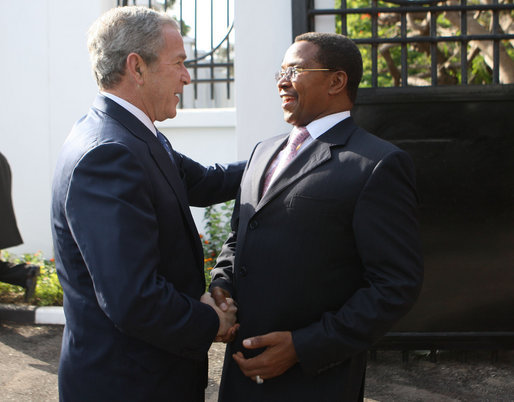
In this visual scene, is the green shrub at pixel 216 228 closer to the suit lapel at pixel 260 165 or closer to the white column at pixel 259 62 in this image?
the white column at pixel 259 62

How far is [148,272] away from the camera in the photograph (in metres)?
1.76

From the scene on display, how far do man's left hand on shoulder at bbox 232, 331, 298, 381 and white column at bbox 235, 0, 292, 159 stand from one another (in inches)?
99.7

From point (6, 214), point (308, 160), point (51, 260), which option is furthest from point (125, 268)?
point (51, 260)

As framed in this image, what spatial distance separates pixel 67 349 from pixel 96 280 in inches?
15.1

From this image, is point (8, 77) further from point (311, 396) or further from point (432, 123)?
point (311, 396)

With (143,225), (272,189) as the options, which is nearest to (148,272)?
(143,225)

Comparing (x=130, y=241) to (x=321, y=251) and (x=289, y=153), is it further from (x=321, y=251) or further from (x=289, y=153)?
(x=289, y=153)

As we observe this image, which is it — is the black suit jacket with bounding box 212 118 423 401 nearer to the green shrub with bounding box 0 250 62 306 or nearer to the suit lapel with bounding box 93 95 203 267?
the suit lapel with bounding box 93 95 203 267

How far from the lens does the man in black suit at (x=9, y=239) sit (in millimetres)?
5691

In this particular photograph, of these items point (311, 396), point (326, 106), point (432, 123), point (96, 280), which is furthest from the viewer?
point (432, 123)

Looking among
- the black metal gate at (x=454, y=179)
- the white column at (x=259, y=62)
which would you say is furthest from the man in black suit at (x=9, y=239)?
the black metal gate at (x=454, y=179)

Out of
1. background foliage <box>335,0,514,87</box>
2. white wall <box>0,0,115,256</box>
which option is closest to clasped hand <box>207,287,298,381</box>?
white wall <box>0,0,115,256</box>

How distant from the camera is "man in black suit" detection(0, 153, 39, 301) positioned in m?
5.69

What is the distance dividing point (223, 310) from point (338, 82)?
3.05 feet
